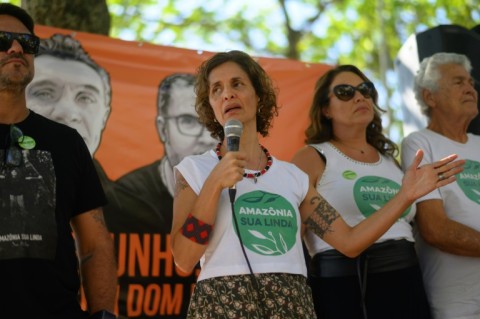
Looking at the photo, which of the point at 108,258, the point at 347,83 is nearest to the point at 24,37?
Result: the point at 108,258

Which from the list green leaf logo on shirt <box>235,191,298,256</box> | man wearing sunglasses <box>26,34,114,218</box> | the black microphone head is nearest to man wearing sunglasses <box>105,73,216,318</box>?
man wearing sunglasses <box>26,34,114,218</box>

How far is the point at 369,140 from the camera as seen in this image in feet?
13.1

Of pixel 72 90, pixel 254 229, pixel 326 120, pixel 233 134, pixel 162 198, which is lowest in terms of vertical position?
pixel 254 229

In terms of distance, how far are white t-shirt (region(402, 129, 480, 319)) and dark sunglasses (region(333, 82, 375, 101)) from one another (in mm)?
452

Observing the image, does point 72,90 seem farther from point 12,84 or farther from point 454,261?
point 454,261

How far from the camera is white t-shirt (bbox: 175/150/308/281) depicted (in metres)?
2.73

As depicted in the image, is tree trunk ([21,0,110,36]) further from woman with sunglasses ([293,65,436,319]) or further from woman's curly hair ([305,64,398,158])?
woman with sunglasses ([293,65,436,319])

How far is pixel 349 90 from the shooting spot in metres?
3.83

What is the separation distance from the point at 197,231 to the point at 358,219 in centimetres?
114

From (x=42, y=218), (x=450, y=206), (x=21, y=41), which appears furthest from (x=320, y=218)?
(x=21, y=41)

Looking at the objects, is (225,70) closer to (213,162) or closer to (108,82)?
(213,162)

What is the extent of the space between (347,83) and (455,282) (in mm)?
1161

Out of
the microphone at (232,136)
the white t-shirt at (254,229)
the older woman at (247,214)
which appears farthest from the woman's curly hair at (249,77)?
the microphone at (232,136)

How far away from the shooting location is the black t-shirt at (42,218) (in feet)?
8.50
